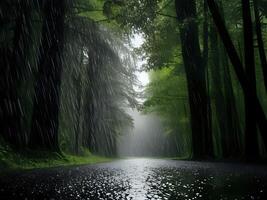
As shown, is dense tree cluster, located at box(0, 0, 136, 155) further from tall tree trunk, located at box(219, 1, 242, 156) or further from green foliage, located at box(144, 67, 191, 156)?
tall tree trunk, located at box(219, 1, 242, 156)

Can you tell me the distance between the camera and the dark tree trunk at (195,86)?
14.5 meters

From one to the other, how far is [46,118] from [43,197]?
338 inches

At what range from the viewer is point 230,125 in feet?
49.2

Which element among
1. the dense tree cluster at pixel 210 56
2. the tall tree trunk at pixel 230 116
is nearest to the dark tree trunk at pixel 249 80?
the dense tree cluster at pixel 210 56

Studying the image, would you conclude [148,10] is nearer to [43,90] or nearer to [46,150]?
[43,90]

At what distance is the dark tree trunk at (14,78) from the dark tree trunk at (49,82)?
62cm

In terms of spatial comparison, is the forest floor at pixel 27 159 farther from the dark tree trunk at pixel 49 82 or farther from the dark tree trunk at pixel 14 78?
the dark tree trunk at pixel 14 78

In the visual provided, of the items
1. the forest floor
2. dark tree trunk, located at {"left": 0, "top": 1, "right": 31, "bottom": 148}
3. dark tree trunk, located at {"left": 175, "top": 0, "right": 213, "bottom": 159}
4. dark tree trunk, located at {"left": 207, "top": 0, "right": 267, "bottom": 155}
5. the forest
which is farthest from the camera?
dark tree trunk, located at {"left": 175, "top": 0, "right": 213, "bottom": 159}

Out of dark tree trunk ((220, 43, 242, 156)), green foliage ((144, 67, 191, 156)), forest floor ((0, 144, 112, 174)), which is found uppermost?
green foliage ((144, 67, 191, 156))

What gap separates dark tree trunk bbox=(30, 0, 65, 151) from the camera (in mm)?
11438

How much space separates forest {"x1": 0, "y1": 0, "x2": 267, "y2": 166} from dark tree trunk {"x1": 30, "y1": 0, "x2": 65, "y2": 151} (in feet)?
0.12

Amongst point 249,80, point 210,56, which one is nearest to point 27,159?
point 249,80

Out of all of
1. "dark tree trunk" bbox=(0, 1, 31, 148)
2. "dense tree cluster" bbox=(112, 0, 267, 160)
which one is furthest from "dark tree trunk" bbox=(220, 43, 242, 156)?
"dark tree trunk" bbox=(0, 1, 31, 148)

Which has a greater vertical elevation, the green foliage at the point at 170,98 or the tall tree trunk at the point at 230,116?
the green foliage at the point at 170,98
